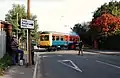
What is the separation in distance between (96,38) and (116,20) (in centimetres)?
508

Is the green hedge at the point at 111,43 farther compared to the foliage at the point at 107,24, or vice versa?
the foliage at the point at 107,24

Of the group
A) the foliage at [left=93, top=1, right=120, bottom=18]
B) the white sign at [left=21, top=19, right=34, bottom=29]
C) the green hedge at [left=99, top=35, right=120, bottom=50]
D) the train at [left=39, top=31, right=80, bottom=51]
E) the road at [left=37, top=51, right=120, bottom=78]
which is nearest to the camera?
the road at [left=37, top=51, right=120, bottom=78]

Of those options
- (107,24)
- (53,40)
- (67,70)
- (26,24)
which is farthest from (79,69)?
(107,24)

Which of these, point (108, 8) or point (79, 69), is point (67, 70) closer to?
point (79, 69)

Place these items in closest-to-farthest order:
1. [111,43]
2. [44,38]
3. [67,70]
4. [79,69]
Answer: [67,70]
[79,69]
[44,38]
[111,43]

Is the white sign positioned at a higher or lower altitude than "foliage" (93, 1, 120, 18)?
lower

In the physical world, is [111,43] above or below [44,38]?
below

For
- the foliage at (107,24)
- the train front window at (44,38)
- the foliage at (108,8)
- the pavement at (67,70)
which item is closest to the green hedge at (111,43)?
the foliage at (107,24)

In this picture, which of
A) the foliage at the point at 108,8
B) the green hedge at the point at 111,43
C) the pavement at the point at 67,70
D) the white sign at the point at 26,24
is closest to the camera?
the pavement at the point at 67,70

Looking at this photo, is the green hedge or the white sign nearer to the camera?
the white sign

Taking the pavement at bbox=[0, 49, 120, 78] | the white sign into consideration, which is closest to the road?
the pavement at bbox=[0, 49, 120, 78]

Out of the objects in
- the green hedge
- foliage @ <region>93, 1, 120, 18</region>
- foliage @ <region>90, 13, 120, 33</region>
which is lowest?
the green hedge

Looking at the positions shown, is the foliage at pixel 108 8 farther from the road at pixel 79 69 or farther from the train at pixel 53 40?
the road at pixel 79 69

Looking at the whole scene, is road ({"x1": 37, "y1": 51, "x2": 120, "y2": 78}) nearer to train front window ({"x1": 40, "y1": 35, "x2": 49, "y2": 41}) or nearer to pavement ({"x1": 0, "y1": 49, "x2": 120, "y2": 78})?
pavement ({"x1": 0, "y1": 49, "x2": 120, "y2": 78})
